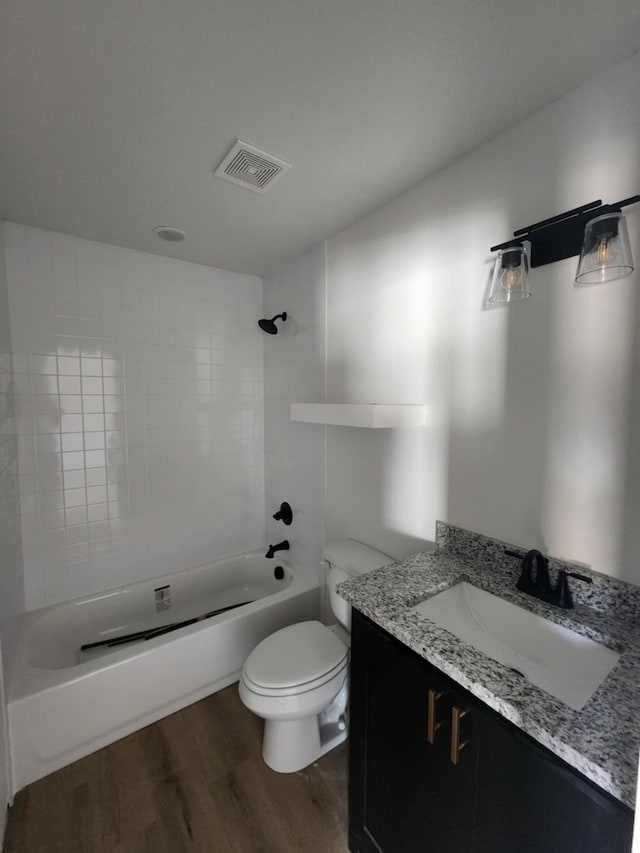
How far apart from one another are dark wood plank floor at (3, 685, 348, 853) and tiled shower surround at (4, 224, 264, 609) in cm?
88

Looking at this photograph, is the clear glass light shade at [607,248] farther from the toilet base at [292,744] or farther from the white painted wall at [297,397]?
the toilet base at [292,744]

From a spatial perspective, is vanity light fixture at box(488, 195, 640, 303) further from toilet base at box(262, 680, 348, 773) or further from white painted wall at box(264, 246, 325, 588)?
toilet base at box(262, 680, 348, 773)

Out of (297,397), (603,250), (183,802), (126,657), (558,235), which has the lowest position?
(183,802)

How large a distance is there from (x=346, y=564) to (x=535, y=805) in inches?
37.8

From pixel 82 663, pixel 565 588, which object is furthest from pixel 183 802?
pixel 565 588

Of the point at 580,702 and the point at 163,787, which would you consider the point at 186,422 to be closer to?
the point at 163,787

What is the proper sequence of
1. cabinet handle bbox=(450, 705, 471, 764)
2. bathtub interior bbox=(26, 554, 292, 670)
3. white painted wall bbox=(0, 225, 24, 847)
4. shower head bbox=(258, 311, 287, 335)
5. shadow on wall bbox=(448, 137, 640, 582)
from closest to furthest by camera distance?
cabinet handle bbox=(450, 705, 471, 764), shadow on wall bbox=(448, 137, 640, 582), white painted wall bbox=(0, 225, 24, 847), bathtub interior bbox=(26, 554, 292, 670), shower head bbox=(258, 311, 287, 335)

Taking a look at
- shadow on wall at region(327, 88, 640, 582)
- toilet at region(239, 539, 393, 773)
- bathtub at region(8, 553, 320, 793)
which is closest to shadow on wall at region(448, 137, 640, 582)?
shadow on wall at region(327, 88, 640, 582)

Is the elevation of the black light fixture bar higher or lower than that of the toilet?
higher

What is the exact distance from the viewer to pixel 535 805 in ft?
2.01

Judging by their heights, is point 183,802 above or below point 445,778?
below

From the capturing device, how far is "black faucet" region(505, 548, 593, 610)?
941 millimetres

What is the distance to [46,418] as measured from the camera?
1.79 m

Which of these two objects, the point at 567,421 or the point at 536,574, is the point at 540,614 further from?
the point at 567,421
